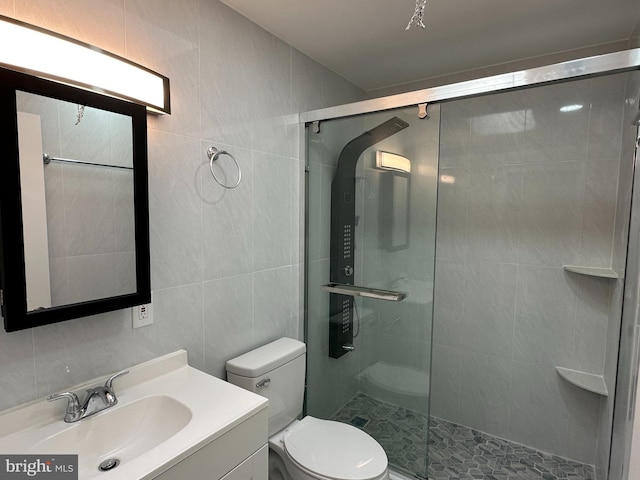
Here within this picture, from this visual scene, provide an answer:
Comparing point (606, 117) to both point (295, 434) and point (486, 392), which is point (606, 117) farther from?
point (295, 434)

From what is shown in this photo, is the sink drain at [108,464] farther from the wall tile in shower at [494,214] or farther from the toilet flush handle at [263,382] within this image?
the wall tile in shower at [494,214]

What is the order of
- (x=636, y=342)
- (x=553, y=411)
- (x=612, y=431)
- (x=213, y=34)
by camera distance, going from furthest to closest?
(x=553, y=411) → (x=612, y=431) → (x=213, y=34) → (x=636, y=342)

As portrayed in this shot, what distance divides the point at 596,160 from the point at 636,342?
113 centimetres

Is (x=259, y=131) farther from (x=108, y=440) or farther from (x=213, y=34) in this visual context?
(x=108, y=440)

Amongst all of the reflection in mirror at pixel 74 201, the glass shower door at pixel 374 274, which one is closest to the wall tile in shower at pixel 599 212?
the glass shower door at pixel 374 274

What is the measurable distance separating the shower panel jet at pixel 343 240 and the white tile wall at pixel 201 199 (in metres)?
0.23

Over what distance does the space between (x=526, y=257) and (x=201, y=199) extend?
6.56ft

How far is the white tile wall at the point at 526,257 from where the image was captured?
2.01 m

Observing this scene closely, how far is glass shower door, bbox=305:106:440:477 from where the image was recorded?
6.04ft

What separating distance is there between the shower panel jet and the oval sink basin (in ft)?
3.81

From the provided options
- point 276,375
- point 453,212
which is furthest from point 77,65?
point 453,212

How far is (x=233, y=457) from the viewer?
3.65 feet

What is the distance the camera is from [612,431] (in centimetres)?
175

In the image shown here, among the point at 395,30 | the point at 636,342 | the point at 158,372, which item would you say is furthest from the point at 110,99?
the point at 636,342
